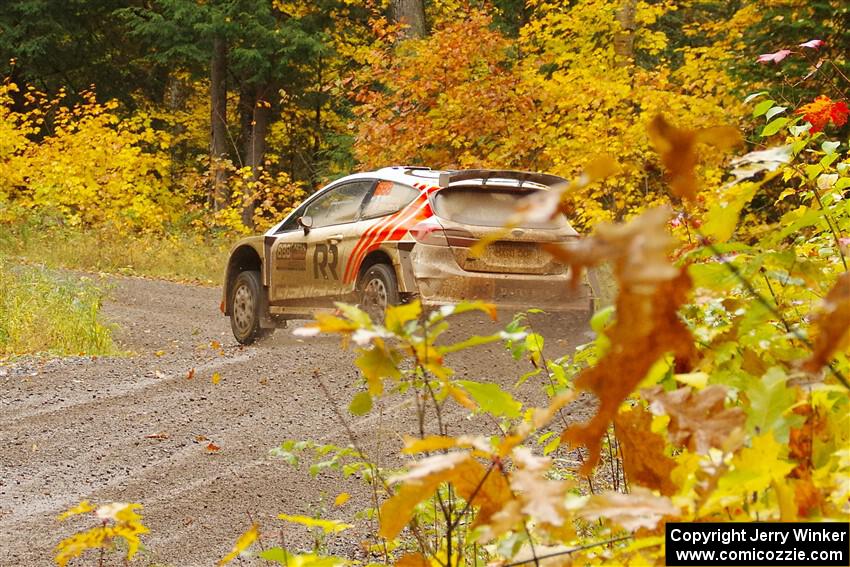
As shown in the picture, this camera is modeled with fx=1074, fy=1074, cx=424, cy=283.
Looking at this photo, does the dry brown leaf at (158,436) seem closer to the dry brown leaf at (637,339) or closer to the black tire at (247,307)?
the black tire at (247,307)

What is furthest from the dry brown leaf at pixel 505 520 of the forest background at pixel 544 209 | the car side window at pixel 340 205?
the car side window at pixel 340 205

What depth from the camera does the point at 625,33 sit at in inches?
688

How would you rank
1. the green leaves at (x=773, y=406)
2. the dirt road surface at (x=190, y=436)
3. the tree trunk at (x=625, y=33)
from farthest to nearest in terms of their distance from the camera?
the tree trunk at (x=625, y=33), the dirt road surface at (x=190, y=436), the green leaves at (x=773, y=406)

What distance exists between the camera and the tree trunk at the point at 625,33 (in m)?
17.4

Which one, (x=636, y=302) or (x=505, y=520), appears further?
(x=505, y=520)

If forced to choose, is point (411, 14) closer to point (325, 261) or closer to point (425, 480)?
point (325, 261)

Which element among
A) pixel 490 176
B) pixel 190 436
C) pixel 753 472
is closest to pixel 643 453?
pixel 753 472

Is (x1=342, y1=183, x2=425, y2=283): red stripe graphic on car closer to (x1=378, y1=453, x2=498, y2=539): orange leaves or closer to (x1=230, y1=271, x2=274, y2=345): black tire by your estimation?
(x1=230, y1=271, x2=274, y2=345): black tire

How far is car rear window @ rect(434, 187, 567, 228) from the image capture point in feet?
29.5

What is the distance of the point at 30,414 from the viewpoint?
764 centimetres

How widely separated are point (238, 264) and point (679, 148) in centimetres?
1095

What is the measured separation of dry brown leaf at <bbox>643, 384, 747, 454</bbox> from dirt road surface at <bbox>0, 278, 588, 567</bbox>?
5.64 ft

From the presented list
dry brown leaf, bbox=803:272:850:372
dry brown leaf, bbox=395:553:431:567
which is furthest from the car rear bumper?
dry brown leaf, bbox=803:272:850:372

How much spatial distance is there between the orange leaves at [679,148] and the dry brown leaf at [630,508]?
1.05 feet
